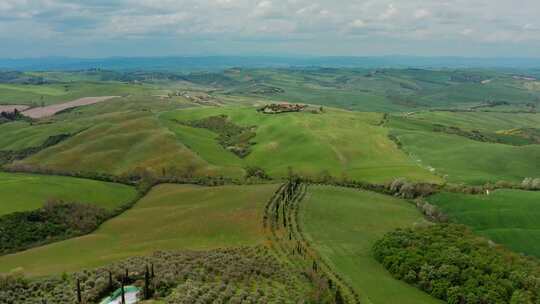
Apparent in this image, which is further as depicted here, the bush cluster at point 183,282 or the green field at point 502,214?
the green field at point 502,214

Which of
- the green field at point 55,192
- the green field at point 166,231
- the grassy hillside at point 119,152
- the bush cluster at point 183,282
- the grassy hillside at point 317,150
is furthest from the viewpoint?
the grassy hillside at point 119,152

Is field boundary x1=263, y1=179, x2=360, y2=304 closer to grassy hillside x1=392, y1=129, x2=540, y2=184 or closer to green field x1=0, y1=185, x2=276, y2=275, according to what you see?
green field x1=0, y1=185, x2=276, y2=275

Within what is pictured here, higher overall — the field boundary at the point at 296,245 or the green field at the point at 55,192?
the field boundary at the point at 296,245

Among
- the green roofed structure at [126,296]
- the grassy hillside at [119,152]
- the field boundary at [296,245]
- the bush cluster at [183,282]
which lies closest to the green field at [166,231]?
the field boundary at [296,245]

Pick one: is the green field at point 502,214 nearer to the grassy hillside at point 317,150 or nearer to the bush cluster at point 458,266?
the bush cluster at point 458,266

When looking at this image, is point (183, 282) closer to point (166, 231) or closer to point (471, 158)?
point (166, 231)

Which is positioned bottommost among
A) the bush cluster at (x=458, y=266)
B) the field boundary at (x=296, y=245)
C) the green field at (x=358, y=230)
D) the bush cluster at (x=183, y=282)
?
the green field at (x=358, y=230)

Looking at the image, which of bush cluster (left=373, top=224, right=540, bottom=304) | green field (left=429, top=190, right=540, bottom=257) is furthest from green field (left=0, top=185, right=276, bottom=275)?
green field (left=429, top=190, right=540, bottom=257)
